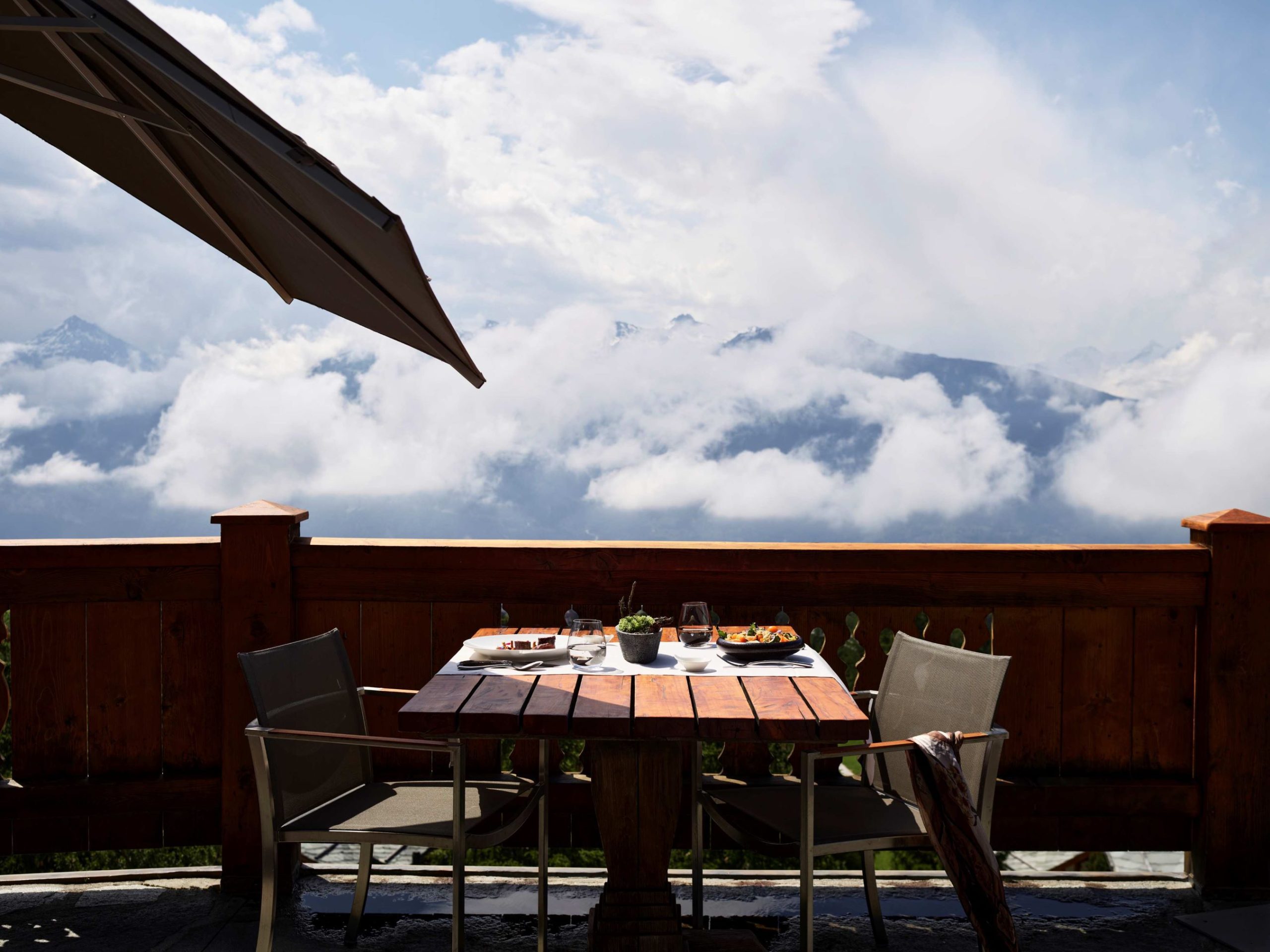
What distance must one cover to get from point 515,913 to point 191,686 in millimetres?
1364

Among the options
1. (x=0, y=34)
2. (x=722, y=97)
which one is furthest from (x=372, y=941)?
(x=722, y=97)

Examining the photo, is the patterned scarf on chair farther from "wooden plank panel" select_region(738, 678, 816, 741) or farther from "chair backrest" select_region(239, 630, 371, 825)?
"chair backrest" select_region(239, 630, 371, 825)

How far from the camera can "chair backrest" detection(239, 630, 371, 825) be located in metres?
2.45

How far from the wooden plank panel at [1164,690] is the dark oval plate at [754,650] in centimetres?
150

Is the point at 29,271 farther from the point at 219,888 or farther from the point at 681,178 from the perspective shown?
the point at 219,888

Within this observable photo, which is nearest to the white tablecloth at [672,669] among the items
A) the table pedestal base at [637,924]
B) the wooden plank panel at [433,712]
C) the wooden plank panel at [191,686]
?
the wooden plank panel at [433,712]

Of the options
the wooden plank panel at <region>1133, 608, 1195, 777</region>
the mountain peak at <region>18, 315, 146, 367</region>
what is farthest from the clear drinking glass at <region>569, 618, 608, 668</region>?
the mountain peak at <region>18, 315, 146, 367</region>

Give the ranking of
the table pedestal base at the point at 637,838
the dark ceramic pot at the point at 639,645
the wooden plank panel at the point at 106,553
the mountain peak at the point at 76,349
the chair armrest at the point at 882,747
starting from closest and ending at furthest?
the chair armrest at the point at 882,747 → the table pedestal base at the point at 637,838 → the dark ceramic pot at the point at 639,645 → the wooden plank panel at the point at 106,553 → the mountain peak at the point at 76,349

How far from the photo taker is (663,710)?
2.17 meters

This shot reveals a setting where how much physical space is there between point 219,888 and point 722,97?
79026 millimetres

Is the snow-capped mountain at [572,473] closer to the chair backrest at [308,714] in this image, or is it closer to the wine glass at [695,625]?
the chair backrest at [308,714]

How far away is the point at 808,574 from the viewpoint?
3.35 meters

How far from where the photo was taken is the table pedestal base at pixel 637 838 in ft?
7.97

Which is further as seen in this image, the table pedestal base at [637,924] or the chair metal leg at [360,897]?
the chair metal leg at [360,897]
